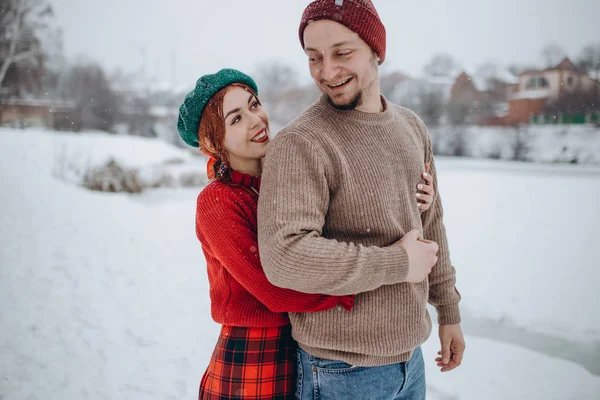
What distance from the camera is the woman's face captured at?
56.6 inches

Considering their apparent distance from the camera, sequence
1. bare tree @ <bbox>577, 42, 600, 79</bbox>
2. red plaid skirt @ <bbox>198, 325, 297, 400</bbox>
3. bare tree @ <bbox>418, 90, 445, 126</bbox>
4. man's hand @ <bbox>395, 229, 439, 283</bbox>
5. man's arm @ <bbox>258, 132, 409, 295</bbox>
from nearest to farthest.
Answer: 1. man's arm @ <bbox>258, 132, 409, 295</bbox>
2. man's hand @ <bbox>395, 229, 439, 283</bbox>
3. red plaid skirt @ <bbox>198, 325, 297, 400</bbox>
4. bare tree @ <bbox>577, 42, 600, 79</bbox>
5. bare tree @ <bbox>418, 90, 445, 126</bbox>

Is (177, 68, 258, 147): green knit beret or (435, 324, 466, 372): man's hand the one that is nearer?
(177, 68, 258, 147): green knit beret

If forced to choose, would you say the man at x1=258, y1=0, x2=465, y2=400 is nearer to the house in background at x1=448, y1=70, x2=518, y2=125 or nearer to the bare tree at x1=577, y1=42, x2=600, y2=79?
the bare tree at x1=577, y1=42, x2=600, y2=79

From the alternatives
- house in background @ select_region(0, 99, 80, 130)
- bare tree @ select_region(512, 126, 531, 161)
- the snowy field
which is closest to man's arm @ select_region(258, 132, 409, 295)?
the snowy field

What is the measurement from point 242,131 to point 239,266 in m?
0.49

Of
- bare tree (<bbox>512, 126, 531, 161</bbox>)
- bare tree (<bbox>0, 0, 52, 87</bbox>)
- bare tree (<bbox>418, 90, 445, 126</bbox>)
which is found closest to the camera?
bare tree (<bbox>0, 0, 52, 87</bbox>)

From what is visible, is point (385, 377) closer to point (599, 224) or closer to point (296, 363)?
point (296, 363)

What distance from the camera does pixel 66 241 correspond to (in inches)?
272

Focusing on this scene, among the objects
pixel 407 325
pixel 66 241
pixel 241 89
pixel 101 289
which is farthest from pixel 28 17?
pixel 407 325

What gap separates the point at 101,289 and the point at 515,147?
13.4 metres

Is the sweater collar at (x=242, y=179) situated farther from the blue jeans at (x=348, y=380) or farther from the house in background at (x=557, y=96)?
the house in background at (x=557, y=96)

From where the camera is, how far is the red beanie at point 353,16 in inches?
48.3

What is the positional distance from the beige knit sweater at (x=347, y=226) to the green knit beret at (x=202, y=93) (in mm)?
370

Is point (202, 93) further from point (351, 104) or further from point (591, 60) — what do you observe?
point (591, 60)
